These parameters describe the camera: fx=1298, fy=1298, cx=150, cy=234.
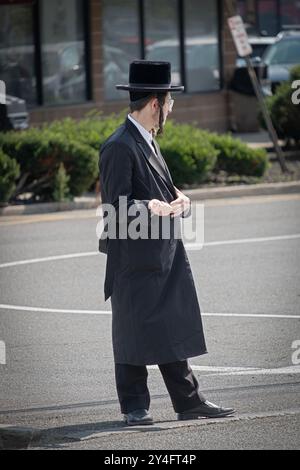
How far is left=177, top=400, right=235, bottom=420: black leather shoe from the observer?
7.14 metres

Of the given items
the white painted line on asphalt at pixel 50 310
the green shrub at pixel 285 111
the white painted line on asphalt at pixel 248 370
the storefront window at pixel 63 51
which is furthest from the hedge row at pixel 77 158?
the white painted line on asphalt at pixel 248 370

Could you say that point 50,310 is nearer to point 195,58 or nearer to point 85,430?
point 85,430

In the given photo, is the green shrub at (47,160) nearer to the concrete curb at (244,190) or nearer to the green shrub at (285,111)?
the concrete curb at (244,190)

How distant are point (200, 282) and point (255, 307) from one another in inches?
51.1

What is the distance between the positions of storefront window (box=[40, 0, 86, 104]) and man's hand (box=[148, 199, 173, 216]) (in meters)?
17.3

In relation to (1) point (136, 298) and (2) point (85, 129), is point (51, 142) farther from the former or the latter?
(1) point (136, 298)

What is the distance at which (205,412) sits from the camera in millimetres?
7168

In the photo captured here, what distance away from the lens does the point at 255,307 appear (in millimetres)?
10836

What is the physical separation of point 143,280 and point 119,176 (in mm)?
581

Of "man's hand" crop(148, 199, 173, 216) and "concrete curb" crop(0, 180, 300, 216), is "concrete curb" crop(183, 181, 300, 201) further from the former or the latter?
"man's hand" crop(148, 199, 173, 216)

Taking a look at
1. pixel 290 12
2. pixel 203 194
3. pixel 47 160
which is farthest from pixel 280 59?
pixel 290 12

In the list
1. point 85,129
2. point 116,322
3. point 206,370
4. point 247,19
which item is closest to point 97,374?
point 206,370

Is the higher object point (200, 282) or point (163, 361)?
point (163, 361)

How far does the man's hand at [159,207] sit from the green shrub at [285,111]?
15.2m
